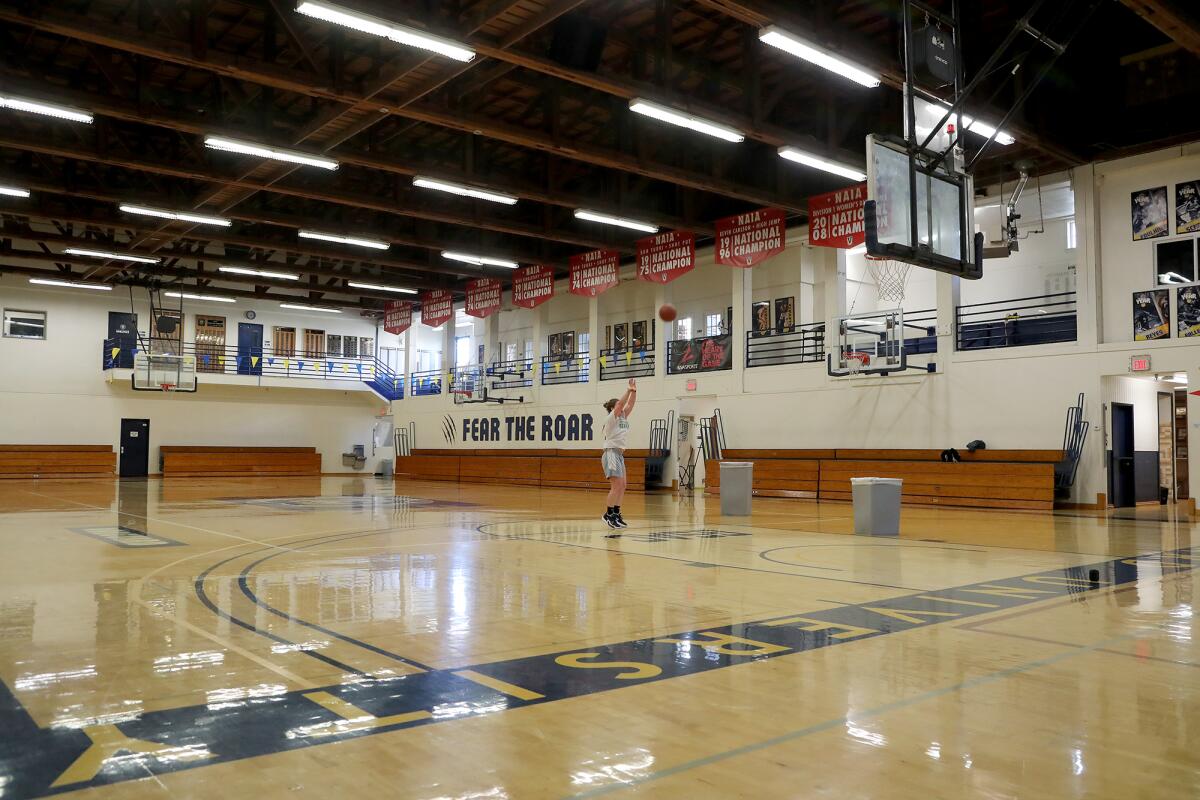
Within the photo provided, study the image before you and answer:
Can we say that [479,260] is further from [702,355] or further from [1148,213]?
[1148,213]

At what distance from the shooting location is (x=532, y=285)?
24859mm

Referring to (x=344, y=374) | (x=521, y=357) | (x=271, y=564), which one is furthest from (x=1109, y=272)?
(x=344, y=374)

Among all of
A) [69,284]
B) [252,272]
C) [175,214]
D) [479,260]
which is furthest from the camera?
[69,284]

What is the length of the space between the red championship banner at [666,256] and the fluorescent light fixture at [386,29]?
9825 millimetres

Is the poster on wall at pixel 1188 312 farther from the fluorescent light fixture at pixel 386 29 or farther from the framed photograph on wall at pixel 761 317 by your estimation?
the fluorescent light fixture at pixel 386 29

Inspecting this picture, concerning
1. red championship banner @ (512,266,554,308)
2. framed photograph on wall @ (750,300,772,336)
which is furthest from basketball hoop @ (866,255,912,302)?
red championship banner @ (512,266,554,308)

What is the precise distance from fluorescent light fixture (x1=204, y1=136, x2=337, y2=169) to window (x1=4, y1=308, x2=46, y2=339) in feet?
61.4

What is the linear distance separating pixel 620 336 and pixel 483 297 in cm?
447

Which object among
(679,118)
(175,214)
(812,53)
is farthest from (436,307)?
(812,53)

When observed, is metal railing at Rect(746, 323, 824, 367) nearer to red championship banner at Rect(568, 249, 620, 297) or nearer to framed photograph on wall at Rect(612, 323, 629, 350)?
red championship banner at Rect(568, 249, 620, 297)

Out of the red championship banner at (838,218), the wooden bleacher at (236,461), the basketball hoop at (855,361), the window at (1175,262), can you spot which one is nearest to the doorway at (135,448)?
the wooden bleacher at (236,461)

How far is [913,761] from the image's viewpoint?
2.62m

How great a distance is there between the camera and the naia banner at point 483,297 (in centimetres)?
2648

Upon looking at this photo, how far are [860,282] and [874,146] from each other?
Result: 1346cm
